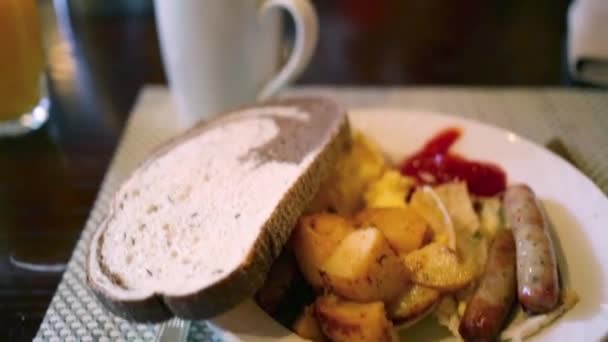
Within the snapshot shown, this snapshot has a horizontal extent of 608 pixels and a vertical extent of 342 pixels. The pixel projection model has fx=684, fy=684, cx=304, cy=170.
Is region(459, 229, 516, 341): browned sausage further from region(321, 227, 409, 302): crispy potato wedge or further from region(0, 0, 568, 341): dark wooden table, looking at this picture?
region(0, 0, 568, 341): dark wooden table

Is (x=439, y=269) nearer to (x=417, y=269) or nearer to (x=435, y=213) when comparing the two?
(x=417, y=269)

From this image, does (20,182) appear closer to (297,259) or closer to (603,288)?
(297,259)

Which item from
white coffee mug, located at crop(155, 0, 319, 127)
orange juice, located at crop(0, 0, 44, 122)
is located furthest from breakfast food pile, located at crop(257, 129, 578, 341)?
orange juice, located at crop(0, 0, 44, 122)

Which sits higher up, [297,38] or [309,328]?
[297,38]

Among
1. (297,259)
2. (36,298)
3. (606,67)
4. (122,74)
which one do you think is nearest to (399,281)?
(297,259)

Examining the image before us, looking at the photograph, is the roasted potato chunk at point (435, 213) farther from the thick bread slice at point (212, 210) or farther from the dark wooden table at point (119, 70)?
the dark wooden table at point (119, 70)

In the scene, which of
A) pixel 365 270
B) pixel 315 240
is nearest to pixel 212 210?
pixel 315 240
